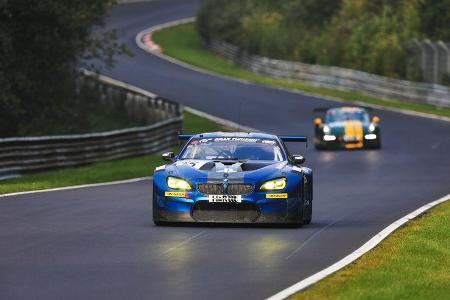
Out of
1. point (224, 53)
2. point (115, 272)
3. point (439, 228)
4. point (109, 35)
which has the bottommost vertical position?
point (224, 53)

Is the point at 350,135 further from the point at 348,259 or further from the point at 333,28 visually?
the point at 333,28

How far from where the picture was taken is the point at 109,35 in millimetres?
42406

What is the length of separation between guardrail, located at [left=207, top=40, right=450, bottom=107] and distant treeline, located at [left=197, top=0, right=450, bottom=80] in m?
1.74

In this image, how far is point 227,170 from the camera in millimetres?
18062

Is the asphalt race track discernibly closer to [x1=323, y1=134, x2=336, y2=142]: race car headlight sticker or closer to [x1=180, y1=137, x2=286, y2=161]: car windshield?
[x1=180, y1=137, x2=286, y2=161]: car windshield

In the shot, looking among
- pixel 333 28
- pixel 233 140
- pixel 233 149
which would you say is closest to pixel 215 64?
pixel 333 28

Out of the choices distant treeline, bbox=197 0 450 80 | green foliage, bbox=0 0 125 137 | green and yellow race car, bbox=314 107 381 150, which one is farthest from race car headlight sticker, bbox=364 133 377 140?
distant treeline, bbox=197 0 450 80

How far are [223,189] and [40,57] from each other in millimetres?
22869

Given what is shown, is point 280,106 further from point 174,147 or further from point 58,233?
point 58,233

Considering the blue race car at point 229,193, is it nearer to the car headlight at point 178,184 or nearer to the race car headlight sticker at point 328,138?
the car headlight at point 178,184

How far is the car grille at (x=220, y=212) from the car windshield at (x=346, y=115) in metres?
24.9

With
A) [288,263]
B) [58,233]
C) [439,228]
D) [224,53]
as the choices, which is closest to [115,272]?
[288,263]

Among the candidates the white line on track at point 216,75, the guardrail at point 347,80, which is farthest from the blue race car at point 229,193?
the guardrail at point 347,80

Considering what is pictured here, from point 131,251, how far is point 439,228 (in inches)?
177
